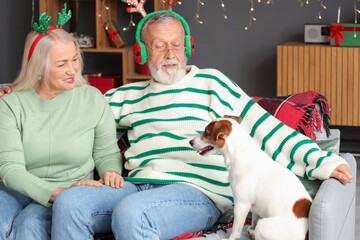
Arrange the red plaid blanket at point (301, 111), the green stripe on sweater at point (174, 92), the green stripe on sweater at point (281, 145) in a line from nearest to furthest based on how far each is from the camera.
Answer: the green stripe on sweater at point (281, 145) < the green stripe on sweater at point (174, 92) < the red plaid blanket at point (301, 111)

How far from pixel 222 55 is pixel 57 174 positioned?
268 cm

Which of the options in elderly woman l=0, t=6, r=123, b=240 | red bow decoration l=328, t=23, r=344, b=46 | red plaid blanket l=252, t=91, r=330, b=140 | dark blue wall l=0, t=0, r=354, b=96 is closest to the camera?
Result: elderly woman l=0, t=6, r=123, b=240

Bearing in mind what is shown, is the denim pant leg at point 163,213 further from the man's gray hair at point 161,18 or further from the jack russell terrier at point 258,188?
the man's gray hair at point 161,18

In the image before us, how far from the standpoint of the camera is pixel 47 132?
2193mm

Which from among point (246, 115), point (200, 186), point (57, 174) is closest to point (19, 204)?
point (57, 174)

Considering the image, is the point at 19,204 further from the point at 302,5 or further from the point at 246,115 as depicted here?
the point at 302,5

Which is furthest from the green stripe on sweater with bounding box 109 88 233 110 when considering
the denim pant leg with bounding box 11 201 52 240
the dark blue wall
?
the dark blue wall

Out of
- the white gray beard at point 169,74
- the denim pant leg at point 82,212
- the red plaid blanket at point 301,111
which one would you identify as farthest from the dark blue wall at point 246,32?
the denim pant leg at point 82,212

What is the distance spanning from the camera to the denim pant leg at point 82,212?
77.1 inches

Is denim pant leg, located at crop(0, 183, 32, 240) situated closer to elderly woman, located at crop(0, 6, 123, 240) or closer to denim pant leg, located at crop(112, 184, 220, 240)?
elderly woman, located at crop(0, 6, 123, 240)

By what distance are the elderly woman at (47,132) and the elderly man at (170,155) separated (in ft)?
0.40

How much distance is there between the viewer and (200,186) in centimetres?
221

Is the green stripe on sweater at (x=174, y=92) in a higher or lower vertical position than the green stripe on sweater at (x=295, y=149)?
higher

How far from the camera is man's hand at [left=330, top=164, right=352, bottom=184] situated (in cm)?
206
